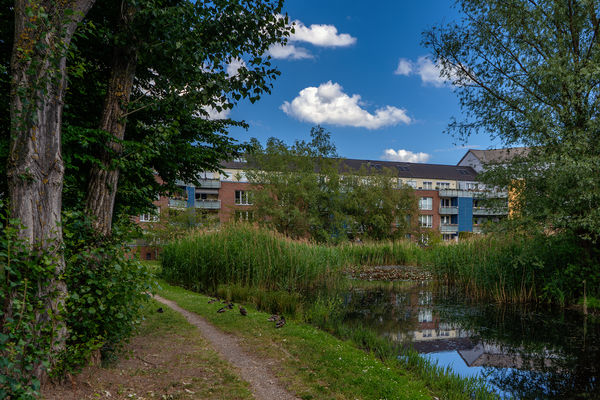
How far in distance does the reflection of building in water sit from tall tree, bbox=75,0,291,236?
7.20 m

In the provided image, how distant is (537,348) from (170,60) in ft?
32.7

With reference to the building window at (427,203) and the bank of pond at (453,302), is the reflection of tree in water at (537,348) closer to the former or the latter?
the bank of pond at (453,302)

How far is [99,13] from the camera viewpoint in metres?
6.89

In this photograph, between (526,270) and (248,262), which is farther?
(526,270)

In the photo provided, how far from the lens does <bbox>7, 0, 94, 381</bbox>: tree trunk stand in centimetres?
408

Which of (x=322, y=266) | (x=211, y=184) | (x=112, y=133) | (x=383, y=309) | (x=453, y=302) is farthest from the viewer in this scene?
(x=211, y=184)

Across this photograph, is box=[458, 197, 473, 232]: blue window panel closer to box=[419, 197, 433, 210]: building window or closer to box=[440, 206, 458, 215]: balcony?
box=[440, 206, 458, 215]: balcony

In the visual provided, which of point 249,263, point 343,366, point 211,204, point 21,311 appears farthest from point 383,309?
point 211,204

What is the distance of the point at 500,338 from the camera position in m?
9.48

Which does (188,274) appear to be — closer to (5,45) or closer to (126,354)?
(126,354)

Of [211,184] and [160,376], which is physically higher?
[211,184]

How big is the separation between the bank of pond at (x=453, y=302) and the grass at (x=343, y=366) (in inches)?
2.4

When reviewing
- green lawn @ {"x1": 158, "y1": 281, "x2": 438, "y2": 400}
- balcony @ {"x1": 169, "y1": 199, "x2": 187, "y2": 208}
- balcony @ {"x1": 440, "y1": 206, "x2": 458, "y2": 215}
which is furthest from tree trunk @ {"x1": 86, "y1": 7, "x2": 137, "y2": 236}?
balcony @ {"x1": 440, "y1": 206, "x2": 458, "y2": 215}

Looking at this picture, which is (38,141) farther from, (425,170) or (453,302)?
(425,170)
